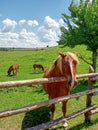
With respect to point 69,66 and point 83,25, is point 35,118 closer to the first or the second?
point 69,66

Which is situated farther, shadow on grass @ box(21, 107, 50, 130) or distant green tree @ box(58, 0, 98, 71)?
distant green tree @ box(58, 0, 98, 71)

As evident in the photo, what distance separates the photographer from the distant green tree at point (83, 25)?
59.6 ft

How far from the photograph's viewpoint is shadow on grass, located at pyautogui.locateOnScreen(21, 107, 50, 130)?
886cm

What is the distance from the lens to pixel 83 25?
18.6m

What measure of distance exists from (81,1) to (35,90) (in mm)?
7941

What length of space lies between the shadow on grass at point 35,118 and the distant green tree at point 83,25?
927 centimetres

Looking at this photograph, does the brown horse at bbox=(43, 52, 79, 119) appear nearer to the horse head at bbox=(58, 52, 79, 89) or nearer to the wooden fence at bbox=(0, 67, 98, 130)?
the horse head at bbox=(58, 52, 79, 89)

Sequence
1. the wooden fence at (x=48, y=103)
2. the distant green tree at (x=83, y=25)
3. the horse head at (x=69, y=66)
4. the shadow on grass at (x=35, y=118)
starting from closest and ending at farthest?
the wooden fence at (x=48, y=103), the horse head at (x=69, y=66), the shadow on grass at (x=35, y=118), the distant green tree at (x=83, y=25)

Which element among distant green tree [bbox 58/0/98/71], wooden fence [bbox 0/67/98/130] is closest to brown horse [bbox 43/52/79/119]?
wooden fence [bbox 0/67/98/130]

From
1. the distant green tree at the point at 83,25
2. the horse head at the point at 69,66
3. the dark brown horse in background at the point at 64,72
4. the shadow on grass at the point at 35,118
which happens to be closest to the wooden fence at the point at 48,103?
the dark brown horse in background at the point at 64,72

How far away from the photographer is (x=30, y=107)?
21.9ft

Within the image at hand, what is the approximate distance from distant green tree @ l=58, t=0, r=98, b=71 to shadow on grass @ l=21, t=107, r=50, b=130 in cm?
927

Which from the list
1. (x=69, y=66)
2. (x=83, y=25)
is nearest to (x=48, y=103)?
(x=69, y=66)

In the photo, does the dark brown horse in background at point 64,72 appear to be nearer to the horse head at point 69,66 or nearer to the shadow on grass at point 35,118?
the horse head at point 69,66
